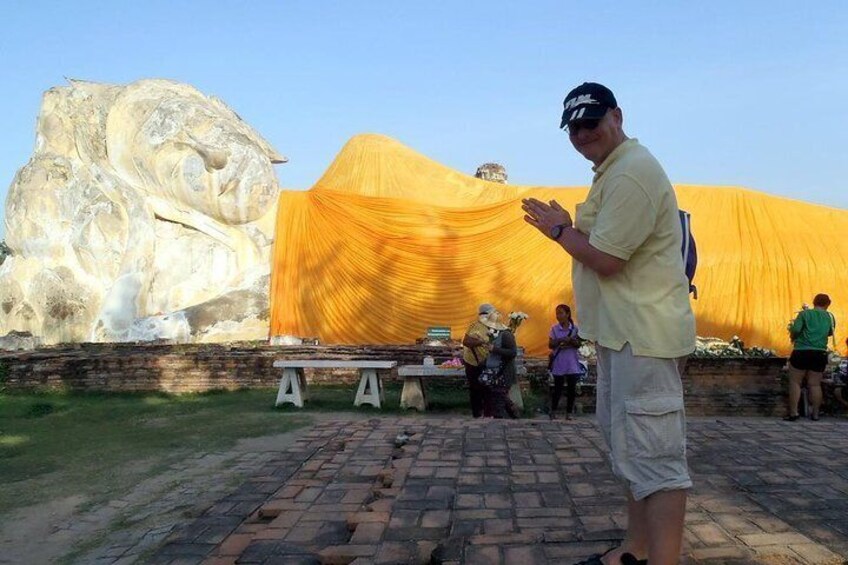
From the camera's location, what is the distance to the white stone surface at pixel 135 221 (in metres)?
12.5

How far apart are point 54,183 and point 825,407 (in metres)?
12.9

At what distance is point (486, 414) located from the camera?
6898mm

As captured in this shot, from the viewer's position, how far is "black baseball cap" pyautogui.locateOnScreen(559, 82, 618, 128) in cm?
216

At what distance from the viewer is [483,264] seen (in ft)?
43.2

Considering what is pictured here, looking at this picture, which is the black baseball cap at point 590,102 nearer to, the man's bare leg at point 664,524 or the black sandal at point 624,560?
the man's bare leg at point 664,524

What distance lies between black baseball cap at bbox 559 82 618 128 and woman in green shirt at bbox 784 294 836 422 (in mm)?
5904

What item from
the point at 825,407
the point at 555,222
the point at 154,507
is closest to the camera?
the point at 555,222

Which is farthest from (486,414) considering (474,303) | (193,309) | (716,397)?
(193,309)

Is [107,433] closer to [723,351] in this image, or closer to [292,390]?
[292,390]

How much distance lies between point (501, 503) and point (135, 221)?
1145 cm

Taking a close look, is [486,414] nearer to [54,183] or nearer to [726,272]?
[726,272]

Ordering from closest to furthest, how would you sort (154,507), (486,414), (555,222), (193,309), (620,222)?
1. (620,222)
2. (555,222)
3. (154,507)
4. (486,414)
5. (193,309)

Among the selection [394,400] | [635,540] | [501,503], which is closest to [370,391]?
[394,400]

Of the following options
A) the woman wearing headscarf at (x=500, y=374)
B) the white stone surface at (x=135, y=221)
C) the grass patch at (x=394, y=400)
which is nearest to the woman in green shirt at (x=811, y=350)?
the grass patch at (x=394, y=400)
